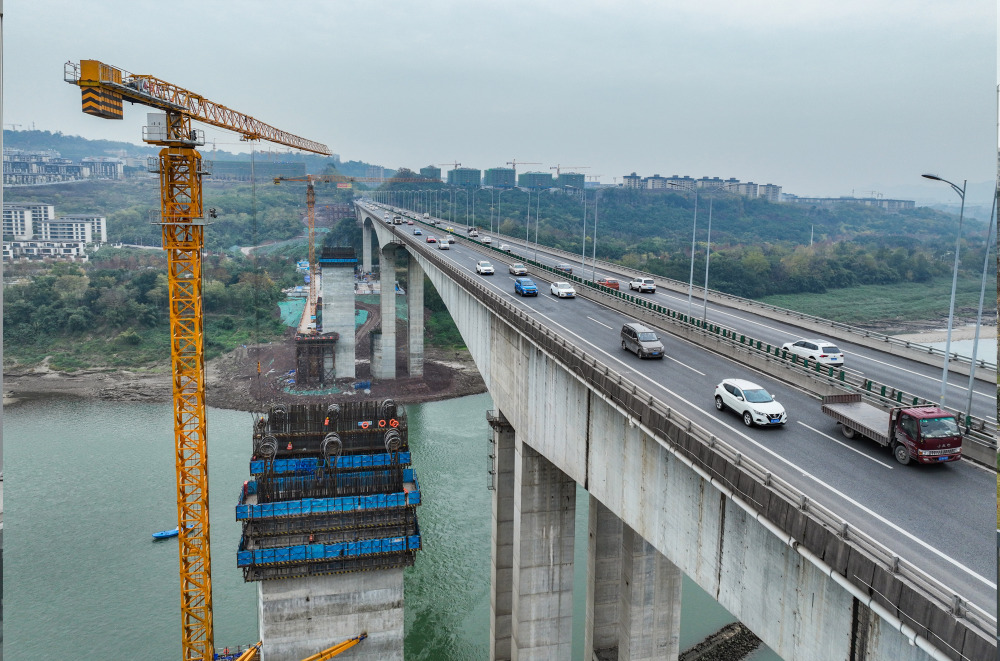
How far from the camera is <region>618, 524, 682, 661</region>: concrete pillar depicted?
2648 centimetres

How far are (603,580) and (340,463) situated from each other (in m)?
13.9

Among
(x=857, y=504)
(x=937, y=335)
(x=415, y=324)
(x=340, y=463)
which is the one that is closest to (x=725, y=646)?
(x=340, y=463)

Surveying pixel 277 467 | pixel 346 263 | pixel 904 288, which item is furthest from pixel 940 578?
pixel 904 288

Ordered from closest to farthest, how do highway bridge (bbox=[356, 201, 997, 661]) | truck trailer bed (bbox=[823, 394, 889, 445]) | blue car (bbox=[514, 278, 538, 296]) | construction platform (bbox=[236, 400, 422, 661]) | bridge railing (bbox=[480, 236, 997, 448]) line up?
highway bridge (bbox=[356, 201, 997, 661])
truck trailer bed (bbox=[823, 394, 889, 445])
bridge railing (bbox=[480, 236, 997, 448])
construction platform (bbox=[236, 400, 422, 661])
blue car (bbox=[514, 278, 538, 296])

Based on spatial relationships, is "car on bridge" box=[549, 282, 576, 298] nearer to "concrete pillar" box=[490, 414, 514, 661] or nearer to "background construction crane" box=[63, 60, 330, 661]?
"concrete pillar" box=[490, 414, 514, 661]

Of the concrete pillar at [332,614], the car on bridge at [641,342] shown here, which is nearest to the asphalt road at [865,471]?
the car on bridge at [641,342]

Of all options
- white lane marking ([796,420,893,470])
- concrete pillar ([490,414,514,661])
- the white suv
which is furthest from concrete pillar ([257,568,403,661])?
the white suv

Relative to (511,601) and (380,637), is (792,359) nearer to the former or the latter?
(511,601)

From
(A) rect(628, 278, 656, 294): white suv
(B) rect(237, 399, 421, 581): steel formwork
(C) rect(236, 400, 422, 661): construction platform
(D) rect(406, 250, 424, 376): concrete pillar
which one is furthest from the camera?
(D) rect(406, 250, 424, 376): concrete pillar

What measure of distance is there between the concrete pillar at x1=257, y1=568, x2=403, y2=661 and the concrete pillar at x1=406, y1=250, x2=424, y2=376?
58969 millimetres

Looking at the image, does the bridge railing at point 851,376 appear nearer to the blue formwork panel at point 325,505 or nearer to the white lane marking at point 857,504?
the white lane marking at point 857,504

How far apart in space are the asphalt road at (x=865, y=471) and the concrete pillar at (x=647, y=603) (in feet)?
22.0

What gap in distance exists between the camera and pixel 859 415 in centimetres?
1947

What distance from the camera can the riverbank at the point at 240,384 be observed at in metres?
80.8
